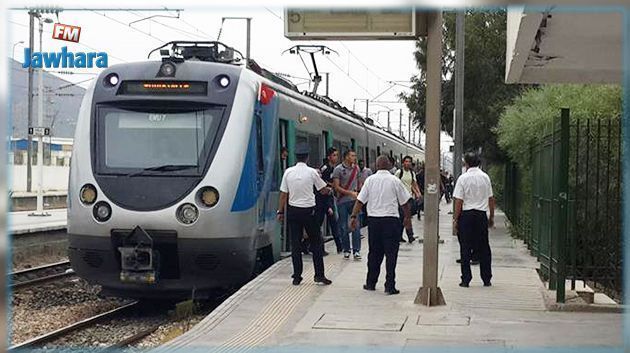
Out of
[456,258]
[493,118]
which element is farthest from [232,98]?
[493,118]

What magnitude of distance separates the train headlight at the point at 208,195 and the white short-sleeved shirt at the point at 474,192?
3.00 metres

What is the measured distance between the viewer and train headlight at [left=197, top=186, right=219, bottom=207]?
10.1 metres

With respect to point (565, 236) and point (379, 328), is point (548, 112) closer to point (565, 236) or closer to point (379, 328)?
point (565, 236)

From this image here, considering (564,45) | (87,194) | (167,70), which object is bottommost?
(87,194)

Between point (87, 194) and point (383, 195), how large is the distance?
3519 millimetres

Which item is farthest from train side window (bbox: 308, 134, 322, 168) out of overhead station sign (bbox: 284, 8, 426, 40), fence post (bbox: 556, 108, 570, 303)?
fence post (bbox: 556, 108, 570, 303)

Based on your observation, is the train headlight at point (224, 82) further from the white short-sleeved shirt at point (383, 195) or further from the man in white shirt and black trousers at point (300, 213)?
the white short-sleeved shirt at point (383, 195)

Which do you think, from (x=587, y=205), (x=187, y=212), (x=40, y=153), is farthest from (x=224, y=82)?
(x=40, y=153)

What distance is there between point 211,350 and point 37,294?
647 centimetres

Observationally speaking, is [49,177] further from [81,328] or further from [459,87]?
[81,328]

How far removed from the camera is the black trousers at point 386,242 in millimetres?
10070

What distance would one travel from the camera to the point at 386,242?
33.1 feet

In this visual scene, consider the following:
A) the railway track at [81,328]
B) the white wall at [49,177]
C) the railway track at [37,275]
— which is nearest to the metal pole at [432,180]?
the railway track at [81,328]

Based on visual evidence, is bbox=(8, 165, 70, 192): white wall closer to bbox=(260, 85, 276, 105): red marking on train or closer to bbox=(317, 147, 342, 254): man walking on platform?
bbox=(317, 147, 342, 254): man walking on platform
